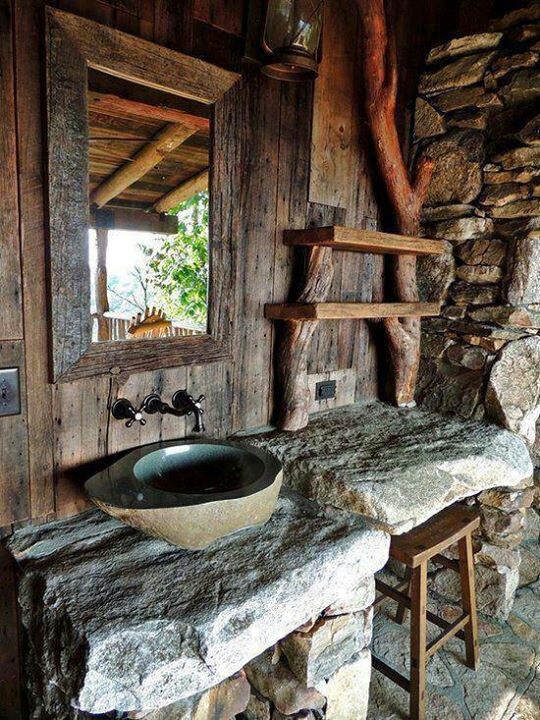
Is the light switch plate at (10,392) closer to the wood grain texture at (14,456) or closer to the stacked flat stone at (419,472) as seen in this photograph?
the wood grain texture at (14,456)

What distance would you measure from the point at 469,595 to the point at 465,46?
1.99 meters

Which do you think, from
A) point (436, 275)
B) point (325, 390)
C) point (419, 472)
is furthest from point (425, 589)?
point (436, 275)

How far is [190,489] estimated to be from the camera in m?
1.39

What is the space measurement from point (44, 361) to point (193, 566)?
602 millimetres

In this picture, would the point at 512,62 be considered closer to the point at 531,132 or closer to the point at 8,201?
the point at 531,132

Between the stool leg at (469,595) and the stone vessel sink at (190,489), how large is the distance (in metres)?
0.87

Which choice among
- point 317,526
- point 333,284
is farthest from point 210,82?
point 317,526

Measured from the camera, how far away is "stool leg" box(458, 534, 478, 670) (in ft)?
5.69

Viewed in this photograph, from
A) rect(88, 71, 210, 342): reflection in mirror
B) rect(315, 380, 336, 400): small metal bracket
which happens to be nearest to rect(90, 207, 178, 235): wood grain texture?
rect(88, 71, 210, 342): reflection in mirror

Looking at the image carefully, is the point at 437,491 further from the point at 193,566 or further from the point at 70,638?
the point at 70,638

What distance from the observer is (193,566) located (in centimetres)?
107

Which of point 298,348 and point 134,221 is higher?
point 134,221

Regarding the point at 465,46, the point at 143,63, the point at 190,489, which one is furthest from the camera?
the point at 465,46

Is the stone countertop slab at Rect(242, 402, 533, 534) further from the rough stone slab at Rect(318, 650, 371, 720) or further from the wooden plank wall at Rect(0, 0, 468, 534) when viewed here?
the rough stone slab at Rect(318, 650, 371, 720)
